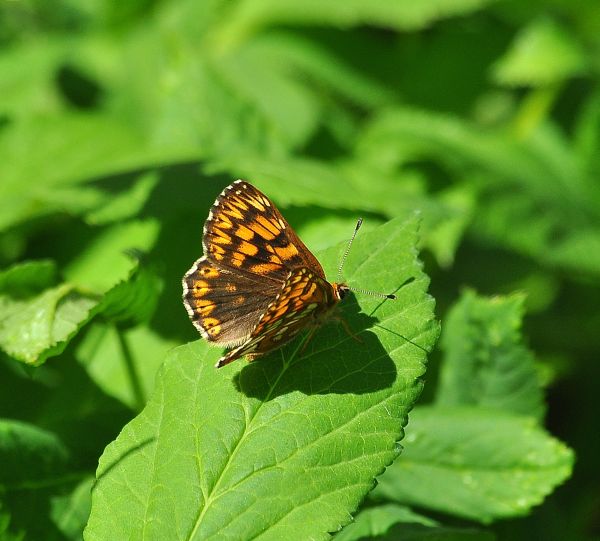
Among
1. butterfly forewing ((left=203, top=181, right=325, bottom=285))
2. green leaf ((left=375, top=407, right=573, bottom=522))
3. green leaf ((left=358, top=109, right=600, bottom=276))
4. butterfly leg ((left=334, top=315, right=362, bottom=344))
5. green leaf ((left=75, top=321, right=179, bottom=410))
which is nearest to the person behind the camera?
butterfly leg ((left=334, top=315, right=362, bottom=344))

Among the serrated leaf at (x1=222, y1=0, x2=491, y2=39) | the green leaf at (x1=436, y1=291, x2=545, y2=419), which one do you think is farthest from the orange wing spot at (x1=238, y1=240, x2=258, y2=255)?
the serrated leaf at (x1=222, y1=0, x2=491, y2=39)

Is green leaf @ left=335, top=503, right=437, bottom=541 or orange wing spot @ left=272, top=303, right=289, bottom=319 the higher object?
orange wing spot @ left=272, top=303, right=289, bottom=319

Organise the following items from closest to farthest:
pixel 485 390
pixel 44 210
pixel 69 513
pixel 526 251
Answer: pixel 69 513 → pixel 485 390 → pixel 44 210 → pixel 526 251

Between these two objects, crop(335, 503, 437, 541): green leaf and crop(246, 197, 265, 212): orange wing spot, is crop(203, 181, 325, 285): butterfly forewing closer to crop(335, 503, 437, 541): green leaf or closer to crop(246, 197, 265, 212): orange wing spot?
crop(246, 197, 265, 212): orange wing spot

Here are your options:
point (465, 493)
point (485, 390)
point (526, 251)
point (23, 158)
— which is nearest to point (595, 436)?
point (526, 251)

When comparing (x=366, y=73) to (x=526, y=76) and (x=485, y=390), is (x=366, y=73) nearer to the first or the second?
(x=526, y=76)

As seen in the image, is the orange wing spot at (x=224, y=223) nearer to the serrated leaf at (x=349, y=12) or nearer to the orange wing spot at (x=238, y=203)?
the orange wing spot at (x=238, y=203)

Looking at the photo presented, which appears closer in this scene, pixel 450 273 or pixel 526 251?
pixel 526 251
